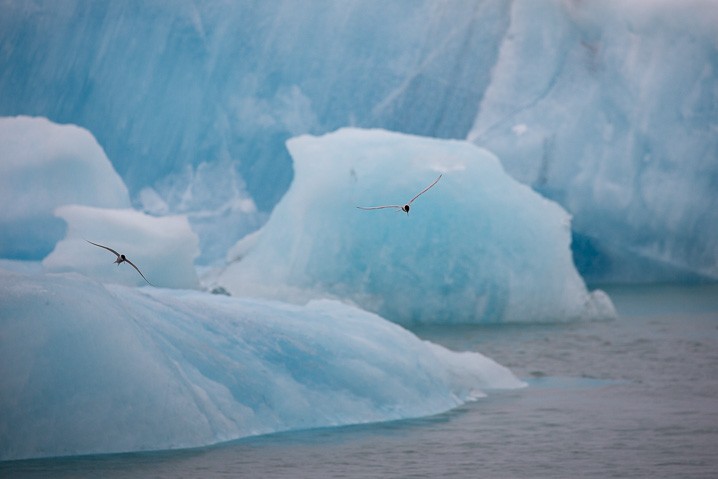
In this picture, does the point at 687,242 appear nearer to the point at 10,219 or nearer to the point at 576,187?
the point at 576,187

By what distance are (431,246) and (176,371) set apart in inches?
260

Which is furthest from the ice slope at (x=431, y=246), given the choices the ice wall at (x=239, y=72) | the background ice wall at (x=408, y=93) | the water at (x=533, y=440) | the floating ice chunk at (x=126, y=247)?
the ice wall at (x=239, y=72)

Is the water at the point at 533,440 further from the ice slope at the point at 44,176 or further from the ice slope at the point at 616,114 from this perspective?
the ice slope at the point at 616,114

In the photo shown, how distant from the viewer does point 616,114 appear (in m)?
15.3

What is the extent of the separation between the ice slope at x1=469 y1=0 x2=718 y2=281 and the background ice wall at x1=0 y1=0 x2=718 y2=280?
0.7 inches

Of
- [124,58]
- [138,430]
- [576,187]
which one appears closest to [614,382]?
[138,430]

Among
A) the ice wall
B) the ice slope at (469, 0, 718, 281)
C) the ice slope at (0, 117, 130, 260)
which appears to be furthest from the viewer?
the ice wall

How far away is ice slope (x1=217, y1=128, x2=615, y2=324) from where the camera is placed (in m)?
12.0

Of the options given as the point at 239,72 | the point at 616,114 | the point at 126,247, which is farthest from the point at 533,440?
the point at 239,72

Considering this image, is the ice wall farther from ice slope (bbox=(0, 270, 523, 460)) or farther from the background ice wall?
ice slope (bbox=(0, 270, 523, 460))

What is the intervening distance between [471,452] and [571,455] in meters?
0.44

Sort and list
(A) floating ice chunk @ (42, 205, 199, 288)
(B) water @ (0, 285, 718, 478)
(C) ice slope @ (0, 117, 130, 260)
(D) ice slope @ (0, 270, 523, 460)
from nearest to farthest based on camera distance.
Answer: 1. (B) water @ (0, 285, 718, 478)
2. (D) ice slope @ (0, 270, 523, 460)
3. (A) floating ice chunk @ (42, 205, 199, 288)
4. (C) ice slope @ (0, 117, 130, 260)

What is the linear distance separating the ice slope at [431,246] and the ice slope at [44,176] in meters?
2.25

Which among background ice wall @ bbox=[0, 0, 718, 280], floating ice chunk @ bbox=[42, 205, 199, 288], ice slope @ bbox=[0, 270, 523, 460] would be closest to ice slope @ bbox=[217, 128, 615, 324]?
floating ice chunk @ bbox=[42, 205, 199, 288]
